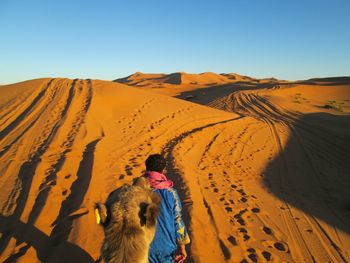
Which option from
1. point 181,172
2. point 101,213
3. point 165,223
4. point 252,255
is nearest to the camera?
point 101,213

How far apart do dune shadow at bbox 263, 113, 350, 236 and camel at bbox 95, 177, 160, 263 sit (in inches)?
234

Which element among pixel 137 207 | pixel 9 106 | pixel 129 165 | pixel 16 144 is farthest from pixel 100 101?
pixel 137 207

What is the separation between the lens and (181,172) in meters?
7.91

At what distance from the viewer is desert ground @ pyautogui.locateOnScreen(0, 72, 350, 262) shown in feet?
15.8

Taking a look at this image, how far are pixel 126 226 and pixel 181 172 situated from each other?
636cm

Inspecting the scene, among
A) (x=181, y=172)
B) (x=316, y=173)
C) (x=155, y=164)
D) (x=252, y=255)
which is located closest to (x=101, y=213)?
(x=155, y=164)

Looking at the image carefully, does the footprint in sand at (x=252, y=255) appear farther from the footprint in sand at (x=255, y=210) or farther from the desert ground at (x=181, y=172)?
the footprint in sand at (x=255, y=210)

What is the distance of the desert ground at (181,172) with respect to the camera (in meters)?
4.81

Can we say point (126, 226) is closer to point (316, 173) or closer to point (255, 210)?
point (255, 210)

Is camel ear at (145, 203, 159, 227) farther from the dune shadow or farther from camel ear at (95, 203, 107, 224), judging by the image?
the dune shadow

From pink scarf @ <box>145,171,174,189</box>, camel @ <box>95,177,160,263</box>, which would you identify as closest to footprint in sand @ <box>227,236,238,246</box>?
pink scarf @ <box>145,171,174,189</box>

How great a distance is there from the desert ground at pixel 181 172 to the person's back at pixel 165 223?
6.74 ft

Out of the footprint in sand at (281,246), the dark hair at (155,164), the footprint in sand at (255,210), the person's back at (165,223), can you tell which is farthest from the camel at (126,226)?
the footprint in sand at (255,210)

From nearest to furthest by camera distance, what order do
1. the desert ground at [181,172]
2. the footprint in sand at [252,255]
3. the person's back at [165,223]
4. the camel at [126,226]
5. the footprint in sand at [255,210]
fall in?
1. the camel at [126,226]
2. the person's back at [165,223]
3. the footprint in sand at [252,255]
4. the desert ground at [181,172]
5. the footprint in sand at [255,210]
